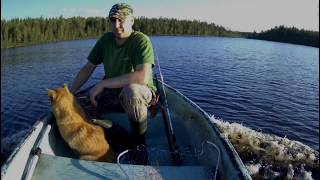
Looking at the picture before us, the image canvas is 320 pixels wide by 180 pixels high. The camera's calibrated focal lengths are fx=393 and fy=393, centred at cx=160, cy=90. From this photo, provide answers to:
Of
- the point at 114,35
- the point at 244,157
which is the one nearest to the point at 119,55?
the point at 114,35

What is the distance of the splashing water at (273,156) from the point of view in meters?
9.11

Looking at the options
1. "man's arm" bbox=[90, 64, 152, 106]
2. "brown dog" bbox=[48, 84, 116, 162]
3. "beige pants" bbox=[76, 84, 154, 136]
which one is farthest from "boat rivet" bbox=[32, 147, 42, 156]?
"beige pants" bbox=[76, 84, 154, 136]

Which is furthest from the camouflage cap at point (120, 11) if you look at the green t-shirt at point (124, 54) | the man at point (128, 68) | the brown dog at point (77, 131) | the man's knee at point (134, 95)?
the brown dog at point (77, 131)

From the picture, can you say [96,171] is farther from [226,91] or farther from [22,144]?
[226,91]

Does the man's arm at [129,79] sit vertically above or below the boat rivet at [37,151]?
above

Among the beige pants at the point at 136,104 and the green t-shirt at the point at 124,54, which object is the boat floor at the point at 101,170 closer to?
the beige pants at the point at 136,104

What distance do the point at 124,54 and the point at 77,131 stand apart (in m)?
1.46

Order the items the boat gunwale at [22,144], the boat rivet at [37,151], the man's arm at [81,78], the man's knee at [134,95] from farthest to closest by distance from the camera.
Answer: the man's arm at [81,78] → the man's knee at [134,95] → the boat rivet at [37,151] → the boat gunwale at [22,144]

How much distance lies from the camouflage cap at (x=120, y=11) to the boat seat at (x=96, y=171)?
2086 millimetres

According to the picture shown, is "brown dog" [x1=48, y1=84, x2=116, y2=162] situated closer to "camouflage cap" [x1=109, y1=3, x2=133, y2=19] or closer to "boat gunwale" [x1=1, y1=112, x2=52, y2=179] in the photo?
"boat gunwale" [x1=1, y1=112, x2=52, y2=179]

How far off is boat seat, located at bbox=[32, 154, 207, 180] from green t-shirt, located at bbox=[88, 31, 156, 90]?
1584 millimetres

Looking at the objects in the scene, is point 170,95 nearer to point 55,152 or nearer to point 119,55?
point 119,55

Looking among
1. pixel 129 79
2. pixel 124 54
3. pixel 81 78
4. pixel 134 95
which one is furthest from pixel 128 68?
pixel 81 78

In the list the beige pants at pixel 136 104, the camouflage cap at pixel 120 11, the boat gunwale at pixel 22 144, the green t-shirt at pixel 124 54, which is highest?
the camouflage cap at pixel 120 11
